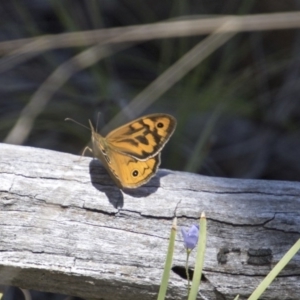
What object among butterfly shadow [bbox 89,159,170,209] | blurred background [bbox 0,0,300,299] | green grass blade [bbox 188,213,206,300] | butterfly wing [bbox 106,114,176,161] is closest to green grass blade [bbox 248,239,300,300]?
green grass blade [bbox 188,213,206,300]

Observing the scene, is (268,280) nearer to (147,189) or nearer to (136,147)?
(147,189)

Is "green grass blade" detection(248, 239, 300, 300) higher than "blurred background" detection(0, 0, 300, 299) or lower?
lower

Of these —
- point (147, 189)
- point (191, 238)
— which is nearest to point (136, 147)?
point (147, 189)

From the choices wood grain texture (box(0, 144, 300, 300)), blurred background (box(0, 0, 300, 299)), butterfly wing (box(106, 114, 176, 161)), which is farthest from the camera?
blurred background (box(0, 0, 300, 299))

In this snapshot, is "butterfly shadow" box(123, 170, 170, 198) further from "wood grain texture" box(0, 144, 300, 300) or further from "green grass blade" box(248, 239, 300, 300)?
"green grass blade" box(248, 239, 300, 300)

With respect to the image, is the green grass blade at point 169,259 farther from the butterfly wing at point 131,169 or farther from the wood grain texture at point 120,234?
the butterfly wing at point 131,169

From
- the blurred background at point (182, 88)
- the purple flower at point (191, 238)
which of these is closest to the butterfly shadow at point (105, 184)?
the purple flower at point (191, 238)

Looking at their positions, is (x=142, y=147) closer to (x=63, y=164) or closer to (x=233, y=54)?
(x=63, y=164)

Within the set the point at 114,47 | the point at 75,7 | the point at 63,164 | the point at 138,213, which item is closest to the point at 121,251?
the point at 138,213
